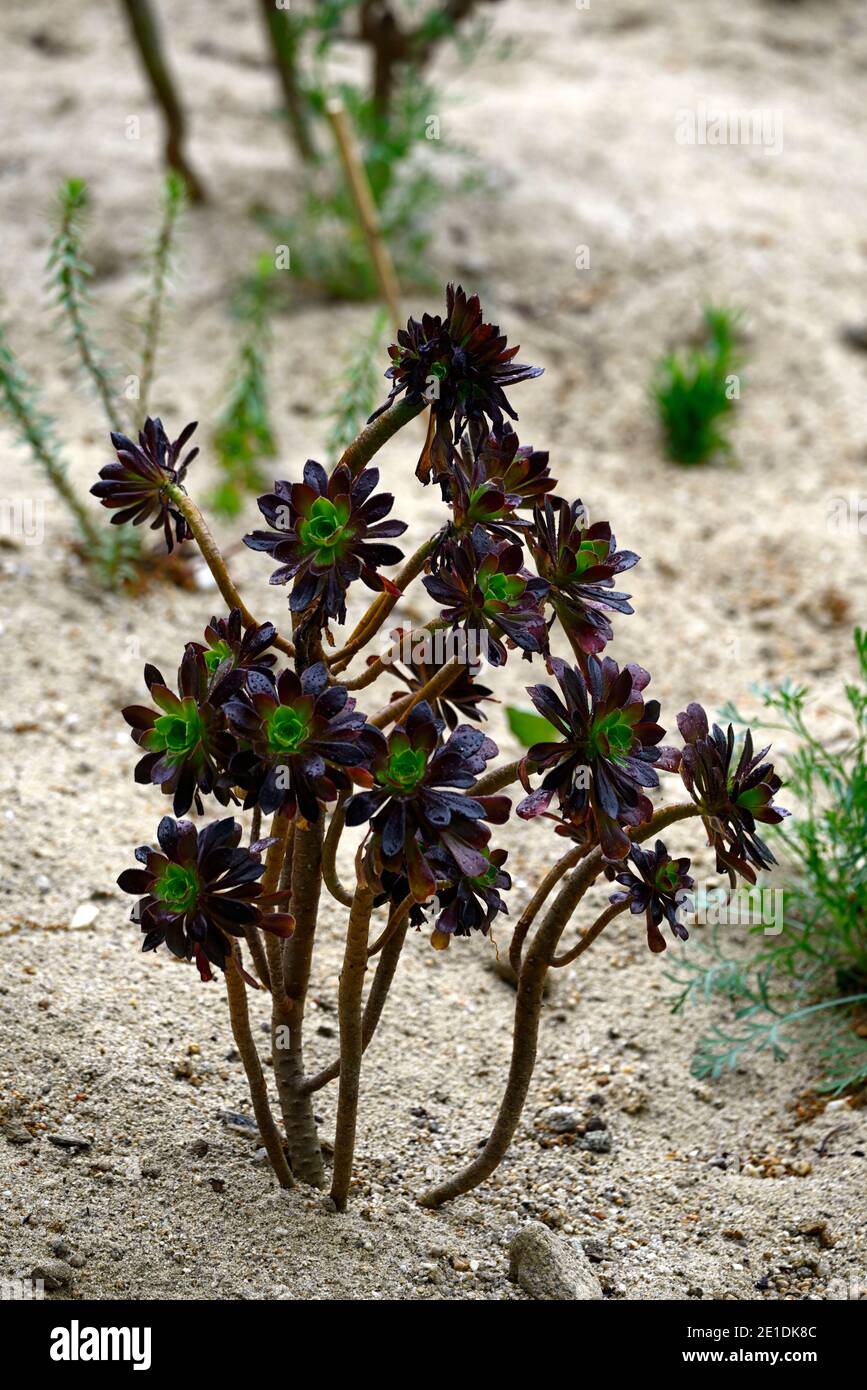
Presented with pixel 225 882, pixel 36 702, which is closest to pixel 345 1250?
→ pixel 225 882

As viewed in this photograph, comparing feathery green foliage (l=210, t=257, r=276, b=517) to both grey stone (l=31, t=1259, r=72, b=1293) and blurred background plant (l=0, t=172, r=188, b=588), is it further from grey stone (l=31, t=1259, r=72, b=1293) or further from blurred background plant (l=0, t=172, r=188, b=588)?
grey stone (l=31, t=1259, r=72, b=1293)

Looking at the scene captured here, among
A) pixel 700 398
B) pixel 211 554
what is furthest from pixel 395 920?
pixel 700 398

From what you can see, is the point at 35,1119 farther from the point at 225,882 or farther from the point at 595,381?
the point at 595,381

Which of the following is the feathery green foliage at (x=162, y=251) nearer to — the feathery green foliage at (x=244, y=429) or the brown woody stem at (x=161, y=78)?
the feathery green foliage at (x=244, y=429)

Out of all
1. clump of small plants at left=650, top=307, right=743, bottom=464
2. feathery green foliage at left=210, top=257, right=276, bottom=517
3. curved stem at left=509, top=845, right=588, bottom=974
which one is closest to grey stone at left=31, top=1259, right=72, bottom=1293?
curved stem at left=509, top=845, right=588, bottom=974

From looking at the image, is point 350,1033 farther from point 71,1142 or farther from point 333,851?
point 71,1142

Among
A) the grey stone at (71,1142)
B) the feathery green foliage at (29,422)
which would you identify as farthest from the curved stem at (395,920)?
the feathery green foliage at (29,422)
